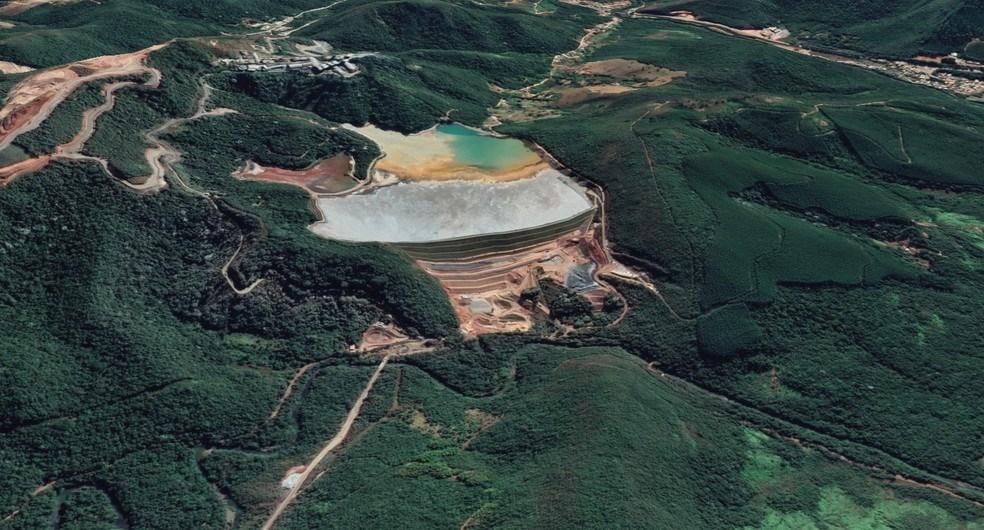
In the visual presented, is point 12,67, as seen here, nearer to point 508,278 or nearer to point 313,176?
point 313,176

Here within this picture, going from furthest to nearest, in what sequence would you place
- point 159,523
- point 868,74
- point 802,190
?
point 868,74
point 802,190
point 159,523

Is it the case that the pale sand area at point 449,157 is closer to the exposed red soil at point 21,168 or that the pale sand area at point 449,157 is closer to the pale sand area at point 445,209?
the pale sand area at point 445,209

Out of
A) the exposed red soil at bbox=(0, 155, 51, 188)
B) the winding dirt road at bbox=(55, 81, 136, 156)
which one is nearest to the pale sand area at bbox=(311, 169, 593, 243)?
the winding dirt road at bbox=(55, 81, 136, 156)

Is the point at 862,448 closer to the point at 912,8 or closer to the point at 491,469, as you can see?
the point at 491,469

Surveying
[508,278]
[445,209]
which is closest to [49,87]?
[445,209]

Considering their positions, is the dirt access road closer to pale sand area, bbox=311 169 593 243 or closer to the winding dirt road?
pale sand area, bbox=311 169 593 243

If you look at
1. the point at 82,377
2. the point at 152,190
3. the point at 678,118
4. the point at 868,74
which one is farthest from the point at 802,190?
the point at 82,377
